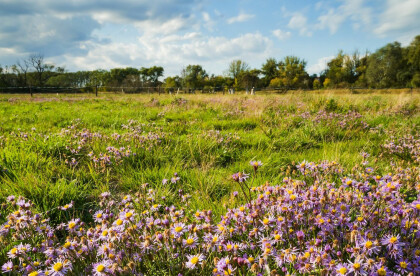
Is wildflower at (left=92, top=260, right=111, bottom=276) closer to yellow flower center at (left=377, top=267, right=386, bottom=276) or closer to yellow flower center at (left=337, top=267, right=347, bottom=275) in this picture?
yellow flower center at (left=337, top=267, right=347, bottom=275)

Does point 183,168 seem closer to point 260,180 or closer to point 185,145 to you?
point 185,145

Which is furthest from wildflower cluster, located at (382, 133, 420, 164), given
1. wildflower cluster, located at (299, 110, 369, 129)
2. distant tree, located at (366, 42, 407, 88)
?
distant tree, located at (366, 42, 407, 88)

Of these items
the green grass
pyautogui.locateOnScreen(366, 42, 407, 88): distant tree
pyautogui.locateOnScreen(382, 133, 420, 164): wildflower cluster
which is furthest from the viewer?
pyautogui.locateOnScreen(366, 42, 407, 88): distant tree

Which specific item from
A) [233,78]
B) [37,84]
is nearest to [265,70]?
[233,78]

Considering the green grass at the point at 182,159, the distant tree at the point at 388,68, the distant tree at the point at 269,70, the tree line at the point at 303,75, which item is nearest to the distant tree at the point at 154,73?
the tree line at the point at 303,75

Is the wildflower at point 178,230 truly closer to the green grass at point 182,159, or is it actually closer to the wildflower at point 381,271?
the green grass at point 182,159

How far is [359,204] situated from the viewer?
195cm

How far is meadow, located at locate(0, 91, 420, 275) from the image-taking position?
1525mm

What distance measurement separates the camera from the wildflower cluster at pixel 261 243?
1.42 m

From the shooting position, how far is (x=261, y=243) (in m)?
1.71

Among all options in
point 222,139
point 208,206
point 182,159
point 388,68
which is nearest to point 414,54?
point 388,68

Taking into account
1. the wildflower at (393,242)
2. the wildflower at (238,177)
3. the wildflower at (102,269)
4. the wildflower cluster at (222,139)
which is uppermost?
the wildflower at (238,177)

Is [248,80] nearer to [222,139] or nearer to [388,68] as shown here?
[388,68]

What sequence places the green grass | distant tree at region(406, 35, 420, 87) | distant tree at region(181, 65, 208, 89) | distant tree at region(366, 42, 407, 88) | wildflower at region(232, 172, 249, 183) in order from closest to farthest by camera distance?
wildflower at region(232, 172, 249, 183)
the green grass
distant tree at region(406, 35, 420, 87)
distant tree at region(366, 42, 407, 88)
distant tree at region(181, 65, 208, 89)
